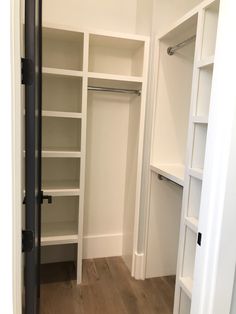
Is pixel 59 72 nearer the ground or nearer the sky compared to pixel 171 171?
nearer the sky

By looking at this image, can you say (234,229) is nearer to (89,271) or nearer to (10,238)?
(10,238)

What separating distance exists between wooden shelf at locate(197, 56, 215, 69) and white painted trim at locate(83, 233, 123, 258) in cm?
194

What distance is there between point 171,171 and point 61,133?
1.07 meters

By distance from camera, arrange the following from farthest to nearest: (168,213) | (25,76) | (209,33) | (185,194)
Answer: (168,213), (185,194), (209,33), (25,76)

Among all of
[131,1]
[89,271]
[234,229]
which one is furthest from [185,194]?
[131,1]

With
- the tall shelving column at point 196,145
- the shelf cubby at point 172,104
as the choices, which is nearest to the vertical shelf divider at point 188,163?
the tall shelving column at point 196,145

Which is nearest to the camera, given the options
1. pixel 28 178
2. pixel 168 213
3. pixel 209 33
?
pixel 28 178

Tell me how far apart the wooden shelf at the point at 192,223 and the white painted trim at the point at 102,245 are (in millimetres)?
1348

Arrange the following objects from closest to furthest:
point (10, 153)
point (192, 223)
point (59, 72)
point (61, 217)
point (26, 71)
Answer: point (10, 153) < point (26, 71) < point (192, 223) < point (59, 72) < point (61, 217)

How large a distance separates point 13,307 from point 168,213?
178 centimetres

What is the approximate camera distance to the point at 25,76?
0.98 m

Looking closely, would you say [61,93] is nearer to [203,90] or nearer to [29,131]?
[203,90]

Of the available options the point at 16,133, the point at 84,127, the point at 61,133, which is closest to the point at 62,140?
the point at 61,133

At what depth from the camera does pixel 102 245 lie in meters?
2.79
